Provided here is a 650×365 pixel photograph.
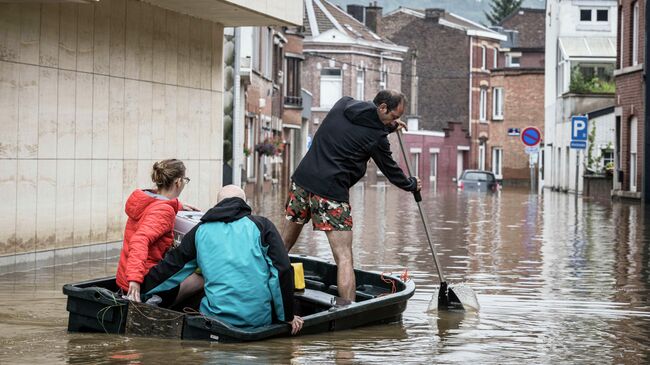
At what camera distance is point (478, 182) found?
6369 centimetres

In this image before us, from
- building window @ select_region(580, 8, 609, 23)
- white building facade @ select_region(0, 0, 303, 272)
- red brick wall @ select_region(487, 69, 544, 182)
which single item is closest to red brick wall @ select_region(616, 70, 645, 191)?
white building facade @ select_region(0, 0, 303, 272)

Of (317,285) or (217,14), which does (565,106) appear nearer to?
(217,14)

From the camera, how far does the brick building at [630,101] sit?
4234 cm

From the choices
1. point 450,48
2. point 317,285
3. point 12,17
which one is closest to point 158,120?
point 12,17

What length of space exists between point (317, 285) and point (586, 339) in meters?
2.85

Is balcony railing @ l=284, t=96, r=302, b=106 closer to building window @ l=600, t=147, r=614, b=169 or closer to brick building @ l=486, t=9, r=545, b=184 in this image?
building window @ l=600, t=147, r=614, b=169

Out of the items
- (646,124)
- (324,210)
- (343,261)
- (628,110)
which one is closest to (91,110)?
(324,210)

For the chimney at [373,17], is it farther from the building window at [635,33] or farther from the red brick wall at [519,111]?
the building window at [635,33]

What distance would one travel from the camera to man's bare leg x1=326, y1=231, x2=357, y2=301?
1135 centimetres

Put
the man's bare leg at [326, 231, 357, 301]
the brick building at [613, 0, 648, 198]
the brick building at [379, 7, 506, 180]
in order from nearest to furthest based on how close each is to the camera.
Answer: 1. the man's bare leg at [326, 231, 357, 301]
2. the brick building at [613, 0, 648, 198]
3. the brick building at [379, 7, 506, 180]

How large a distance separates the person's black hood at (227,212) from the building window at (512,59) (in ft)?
302

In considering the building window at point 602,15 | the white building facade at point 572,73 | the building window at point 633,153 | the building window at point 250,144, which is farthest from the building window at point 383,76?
the building window at point 633,153

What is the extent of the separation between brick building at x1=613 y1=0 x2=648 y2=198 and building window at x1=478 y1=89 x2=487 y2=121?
166 ft

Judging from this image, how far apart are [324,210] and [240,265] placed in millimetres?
1899
